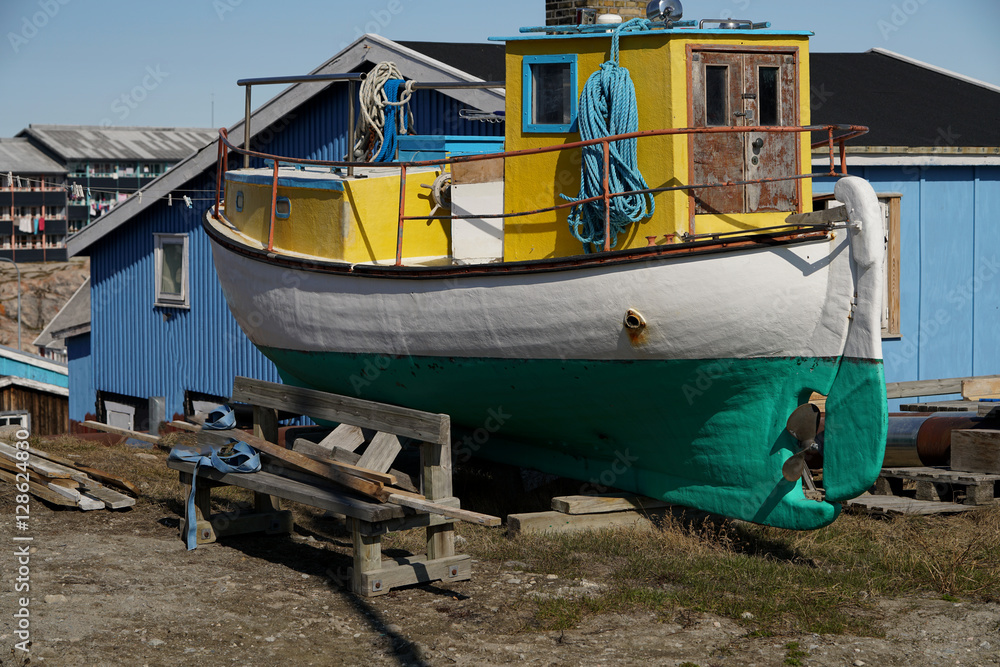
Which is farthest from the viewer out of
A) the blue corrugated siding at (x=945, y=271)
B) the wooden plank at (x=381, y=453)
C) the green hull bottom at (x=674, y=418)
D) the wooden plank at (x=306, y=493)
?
the blue corrugated siding at (x=945, y=271)

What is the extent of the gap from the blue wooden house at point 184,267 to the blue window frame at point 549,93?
3.99 meters

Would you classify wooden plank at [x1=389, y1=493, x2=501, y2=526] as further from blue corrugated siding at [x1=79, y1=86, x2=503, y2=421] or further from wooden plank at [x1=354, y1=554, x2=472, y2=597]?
blue corrugated siding at [x1=79, y1=86, x2=503, y2=421]

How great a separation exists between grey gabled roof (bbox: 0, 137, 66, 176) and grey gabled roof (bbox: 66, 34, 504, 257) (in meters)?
36.3

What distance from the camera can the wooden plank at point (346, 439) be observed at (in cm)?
833

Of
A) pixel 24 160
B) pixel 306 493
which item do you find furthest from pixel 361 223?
pixel 24 160

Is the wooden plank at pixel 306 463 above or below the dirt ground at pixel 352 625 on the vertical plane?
above

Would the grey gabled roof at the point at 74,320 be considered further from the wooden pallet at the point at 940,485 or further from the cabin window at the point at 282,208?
the wooden pallet at the point at 940,485

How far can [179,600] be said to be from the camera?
236 inches

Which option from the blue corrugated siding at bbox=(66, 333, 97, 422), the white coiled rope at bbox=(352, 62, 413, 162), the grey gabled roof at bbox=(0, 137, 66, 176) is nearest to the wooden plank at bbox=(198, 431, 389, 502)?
the white coiled rope at bbox=(352, 62, 413, 162)

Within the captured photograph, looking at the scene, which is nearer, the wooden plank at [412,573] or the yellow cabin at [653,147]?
the wooden plank at [412,573]

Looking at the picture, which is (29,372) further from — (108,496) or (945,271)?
(945,271)

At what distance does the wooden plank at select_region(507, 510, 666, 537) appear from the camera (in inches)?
295

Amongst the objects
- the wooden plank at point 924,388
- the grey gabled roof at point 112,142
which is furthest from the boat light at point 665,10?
the grey gabled roof at point 112,142

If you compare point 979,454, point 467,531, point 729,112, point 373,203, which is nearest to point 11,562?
point 467,531
